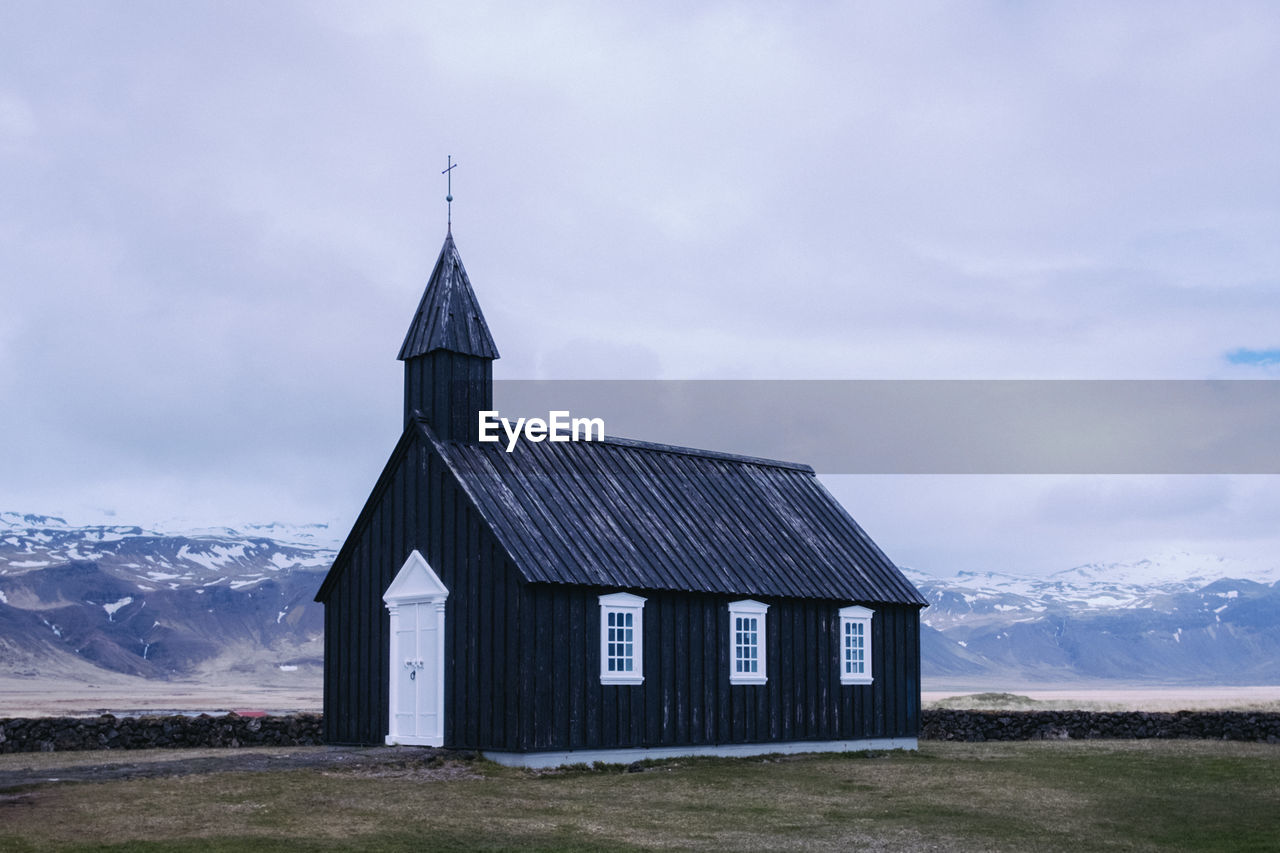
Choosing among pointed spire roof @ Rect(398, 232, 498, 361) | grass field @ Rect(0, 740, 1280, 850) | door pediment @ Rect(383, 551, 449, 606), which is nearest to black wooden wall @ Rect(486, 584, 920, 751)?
grass field @ Rect(0, 740, 1280, 850)

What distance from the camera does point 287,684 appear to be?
173 m

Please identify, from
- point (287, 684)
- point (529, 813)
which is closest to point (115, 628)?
point (287, 684)

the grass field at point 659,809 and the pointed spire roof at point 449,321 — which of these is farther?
→ the pointed spire roof at point 449,321

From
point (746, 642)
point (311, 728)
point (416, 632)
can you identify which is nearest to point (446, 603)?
point (416, 632)

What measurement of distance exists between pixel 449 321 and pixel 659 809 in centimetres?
1253

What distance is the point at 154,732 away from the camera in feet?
102

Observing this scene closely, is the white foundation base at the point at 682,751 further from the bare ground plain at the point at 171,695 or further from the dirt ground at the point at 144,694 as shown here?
the dirt ground at the point at 144,694

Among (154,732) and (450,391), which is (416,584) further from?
(154,732)

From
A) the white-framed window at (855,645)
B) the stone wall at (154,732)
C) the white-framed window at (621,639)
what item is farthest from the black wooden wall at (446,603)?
the white-framed window at (855,645)

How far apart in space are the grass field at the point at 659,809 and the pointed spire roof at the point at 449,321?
8.78m

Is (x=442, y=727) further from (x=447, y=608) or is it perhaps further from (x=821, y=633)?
(x=821, y=633)

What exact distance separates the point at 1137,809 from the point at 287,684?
16056 centimetres

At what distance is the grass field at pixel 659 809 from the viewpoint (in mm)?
17703

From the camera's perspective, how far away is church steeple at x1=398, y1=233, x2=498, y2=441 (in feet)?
97.8
